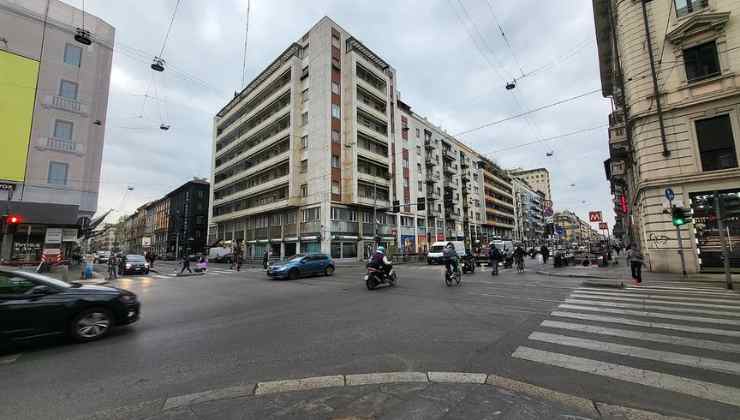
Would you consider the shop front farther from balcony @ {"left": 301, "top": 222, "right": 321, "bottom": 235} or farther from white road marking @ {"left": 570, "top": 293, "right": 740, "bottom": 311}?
balcony @ {"left": 301, "top": 222, "right": 321, "bottom": 235}

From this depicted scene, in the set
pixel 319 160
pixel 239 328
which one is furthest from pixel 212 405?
pixel 319 160

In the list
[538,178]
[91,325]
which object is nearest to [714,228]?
[91,325]

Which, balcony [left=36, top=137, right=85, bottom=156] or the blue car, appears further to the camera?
balcony [left=36, top=137, right=85, bottom=156]

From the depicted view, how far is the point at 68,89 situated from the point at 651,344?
1387 inches

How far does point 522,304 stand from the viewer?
809 centimetres

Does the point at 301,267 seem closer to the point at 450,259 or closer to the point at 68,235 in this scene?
the point at 450,259

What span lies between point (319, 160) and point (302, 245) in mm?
10073

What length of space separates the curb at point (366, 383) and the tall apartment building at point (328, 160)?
26262 millimetres

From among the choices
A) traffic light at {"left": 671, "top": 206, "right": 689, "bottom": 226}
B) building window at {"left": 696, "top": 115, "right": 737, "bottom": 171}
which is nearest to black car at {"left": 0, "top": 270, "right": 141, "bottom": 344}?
traffic light at {"left": 671, "top": 206, "right": 689, "bottom": 226}

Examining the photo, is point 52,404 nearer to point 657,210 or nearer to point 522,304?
point 522,304

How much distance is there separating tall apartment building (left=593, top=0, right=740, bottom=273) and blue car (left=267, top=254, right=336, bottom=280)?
58.4ft

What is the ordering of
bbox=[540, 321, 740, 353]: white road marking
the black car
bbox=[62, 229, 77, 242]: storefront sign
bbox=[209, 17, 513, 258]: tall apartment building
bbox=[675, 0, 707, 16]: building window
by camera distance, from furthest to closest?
bbox=[209, 17, 513, 258]: tall apartment building < bbox=[62, 229, 77, 242]: storefront sign < bbox=[675, 0, 707, 16]: building window < the black car < bbox=[540, 321, 740, 353]: white road marking

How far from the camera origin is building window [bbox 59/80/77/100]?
23141mm

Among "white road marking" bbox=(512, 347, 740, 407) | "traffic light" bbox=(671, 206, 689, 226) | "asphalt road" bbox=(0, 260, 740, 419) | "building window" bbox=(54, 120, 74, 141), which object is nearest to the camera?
"white road marking" bbox=(512, 347, 740, 407)
